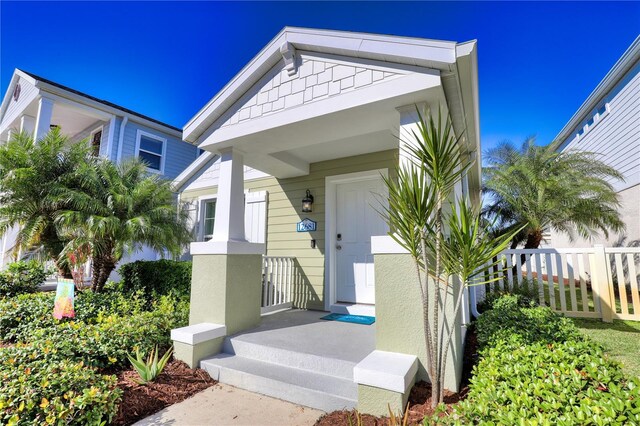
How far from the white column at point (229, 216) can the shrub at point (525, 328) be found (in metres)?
2.99

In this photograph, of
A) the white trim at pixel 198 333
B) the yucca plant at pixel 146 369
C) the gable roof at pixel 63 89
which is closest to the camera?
the yucca plant at pixel 146 369

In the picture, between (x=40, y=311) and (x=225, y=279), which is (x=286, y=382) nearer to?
(x=225, y=279)

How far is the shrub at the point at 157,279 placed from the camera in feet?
19.2

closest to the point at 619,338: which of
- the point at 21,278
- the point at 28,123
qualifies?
the point at 21,278

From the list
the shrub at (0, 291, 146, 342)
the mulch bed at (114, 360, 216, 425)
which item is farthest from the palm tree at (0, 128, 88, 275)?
the mulch bed at (114, 360, 216, 425)

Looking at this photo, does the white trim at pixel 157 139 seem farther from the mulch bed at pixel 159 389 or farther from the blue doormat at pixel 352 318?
the mulch bed at pixel 159 389

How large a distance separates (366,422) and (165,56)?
29.6 ft

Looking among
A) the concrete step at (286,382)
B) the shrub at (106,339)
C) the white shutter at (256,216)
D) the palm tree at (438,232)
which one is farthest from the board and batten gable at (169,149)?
the palm tree at (438,232)

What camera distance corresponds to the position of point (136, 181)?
6.27 meters

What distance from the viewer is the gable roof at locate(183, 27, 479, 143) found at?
266cm

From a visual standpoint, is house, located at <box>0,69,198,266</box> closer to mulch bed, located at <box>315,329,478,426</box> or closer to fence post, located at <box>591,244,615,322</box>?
mulch bed, located at <box>315,329,478,426</box>

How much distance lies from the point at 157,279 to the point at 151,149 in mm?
6792

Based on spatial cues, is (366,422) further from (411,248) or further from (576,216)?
(576,216)

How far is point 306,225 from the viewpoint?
5684 mm
